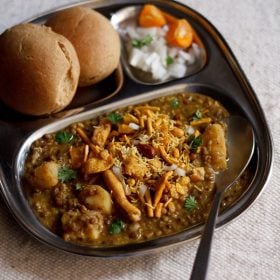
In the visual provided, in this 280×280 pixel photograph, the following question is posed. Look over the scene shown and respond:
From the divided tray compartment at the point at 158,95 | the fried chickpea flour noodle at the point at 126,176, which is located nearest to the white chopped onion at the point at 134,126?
the fried chickpea flour noodle at the point at 126,176

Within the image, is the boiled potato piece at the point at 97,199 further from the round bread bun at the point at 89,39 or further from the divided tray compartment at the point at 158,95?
the round bread bun at the point at 89,39

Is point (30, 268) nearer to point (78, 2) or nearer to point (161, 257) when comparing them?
point (161, 257)

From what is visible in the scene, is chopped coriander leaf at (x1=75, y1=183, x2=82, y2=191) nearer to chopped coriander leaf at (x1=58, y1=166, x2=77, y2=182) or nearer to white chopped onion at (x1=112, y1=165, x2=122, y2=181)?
chopped coriander leaf at (x1=58, y1=166, x2=77, y2=182)

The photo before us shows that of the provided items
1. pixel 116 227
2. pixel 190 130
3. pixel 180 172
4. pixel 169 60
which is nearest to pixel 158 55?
pixel 169 60

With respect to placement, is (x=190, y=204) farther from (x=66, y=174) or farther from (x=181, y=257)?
(x=66, y=174)

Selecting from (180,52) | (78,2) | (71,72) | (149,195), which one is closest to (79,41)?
(71,72)

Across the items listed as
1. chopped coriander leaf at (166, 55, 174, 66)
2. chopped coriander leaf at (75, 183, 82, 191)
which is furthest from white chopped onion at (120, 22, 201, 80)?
chopped coriander leaf at (75, 183, 82, 191)
